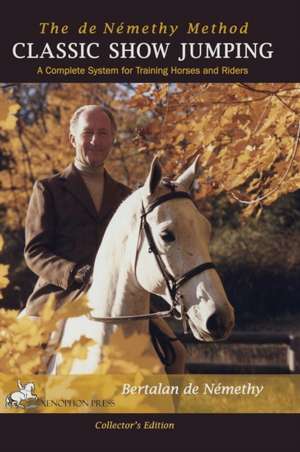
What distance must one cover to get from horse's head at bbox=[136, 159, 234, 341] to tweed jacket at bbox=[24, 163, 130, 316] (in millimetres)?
800

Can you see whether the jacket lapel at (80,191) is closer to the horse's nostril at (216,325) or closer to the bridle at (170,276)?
the bridle at (170,276)

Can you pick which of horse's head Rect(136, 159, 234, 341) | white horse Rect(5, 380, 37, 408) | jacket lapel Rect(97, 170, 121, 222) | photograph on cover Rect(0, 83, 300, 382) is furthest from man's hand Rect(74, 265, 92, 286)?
white horse Rect(5, 380, 37, 408)

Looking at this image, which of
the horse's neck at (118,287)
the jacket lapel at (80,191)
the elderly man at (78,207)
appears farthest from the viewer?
the jacket lapel at (80,191)

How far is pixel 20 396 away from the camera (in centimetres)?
544

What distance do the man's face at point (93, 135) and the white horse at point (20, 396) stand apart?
145 centimetres

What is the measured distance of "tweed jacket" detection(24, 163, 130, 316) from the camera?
531 centimetres

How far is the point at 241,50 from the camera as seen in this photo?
19.7 ft

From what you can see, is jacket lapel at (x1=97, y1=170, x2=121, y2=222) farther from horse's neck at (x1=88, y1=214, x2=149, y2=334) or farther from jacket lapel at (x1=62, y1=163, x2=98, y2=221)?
horse's neck at (x1=88, y1=214, x2=149, y2=334)

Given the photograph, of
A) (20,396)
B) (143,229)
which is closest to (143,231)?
(143,229)

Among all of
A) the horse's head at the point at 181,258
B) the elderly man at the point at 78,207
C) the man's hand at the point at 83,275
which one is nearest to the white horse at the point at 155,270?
the horse's head at the point at 181,258

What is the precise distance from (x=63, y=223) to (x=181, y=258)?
115 cm

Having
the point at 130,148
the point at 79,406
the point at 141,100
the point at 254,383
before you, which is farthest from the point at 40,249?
the point at 130,148

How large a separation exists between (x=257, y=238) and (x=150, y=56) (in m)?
7.52

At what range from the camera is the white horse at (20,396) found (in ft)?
17.4
